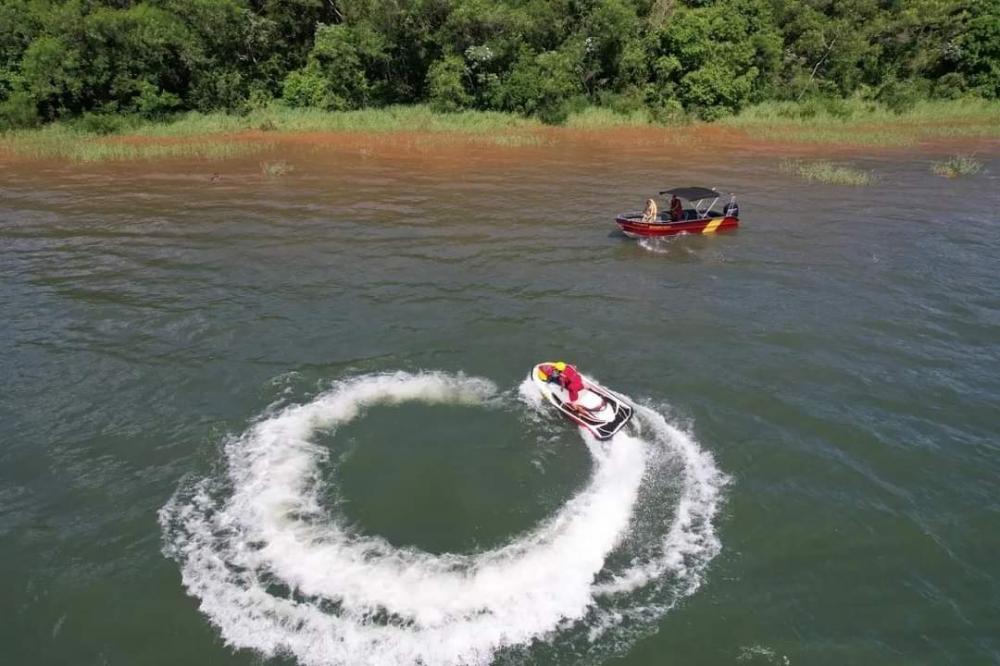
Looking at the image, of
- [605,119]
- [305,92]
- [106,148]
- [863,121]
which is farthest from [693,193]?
[305,92]

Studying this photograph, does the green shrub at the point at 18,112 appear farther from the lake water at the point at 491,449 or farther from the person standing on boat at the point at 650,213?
the person standing on boat at the point at 650,213

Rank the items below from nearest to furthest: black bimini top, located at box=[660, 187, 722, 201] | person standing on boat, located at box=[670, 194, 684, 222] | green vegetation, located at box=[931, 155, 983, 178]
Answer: black bimini top, located at box=[660, 187, 722, 201]
person standing on boat, located at box=[670, 194, 684, 222]
green vegetation, located at box=[931, 155, 983, 178]

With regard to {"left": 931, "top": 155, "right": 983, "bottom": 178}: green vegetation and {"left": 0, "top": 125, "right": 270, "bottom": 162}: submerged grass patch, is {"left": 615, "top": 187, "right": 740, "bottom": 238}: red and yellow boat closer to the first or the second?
{"left": 931, "top": 155, "right": 983, "bottom": 178}: green vegetation

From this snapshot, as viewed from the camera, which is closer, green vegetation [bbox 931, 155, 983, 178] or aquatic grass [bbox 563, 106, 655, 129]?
green vegetation [bbox 931, 155, 983, 178]

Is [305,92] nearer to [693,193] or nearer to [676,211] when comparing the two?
[676,211]

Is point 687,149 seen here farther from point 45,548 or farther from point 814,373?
point 45,548

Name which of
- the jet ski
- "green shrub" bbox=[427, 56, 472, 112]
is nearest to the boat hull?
the jet ski

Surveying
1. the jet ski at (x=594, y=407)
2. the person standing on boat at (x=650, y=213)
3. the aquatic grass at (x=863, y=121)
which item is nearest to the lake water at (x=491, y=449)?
the jet ski at (x=594, y=407)
